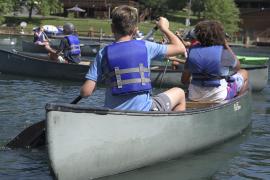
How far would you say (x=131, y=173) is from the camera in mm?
6781

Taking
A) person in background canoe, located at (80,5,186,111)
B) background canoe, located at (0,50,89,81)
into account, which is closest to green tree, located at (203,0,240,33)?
background canoe, located at (0,50,89,81)

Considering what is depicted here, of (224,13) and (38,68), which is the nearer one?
(38,68)

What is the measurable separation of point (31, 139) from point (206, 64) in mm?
2560

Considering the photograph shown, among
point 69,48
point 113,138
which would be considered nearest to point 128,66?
point 113,138

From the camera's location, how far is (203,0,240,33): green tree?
76375mm

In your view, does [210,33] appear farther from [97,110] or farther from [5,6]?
[5,6]

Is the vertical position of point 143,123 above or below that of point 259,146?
above

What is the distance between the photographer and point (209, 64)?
8070mm

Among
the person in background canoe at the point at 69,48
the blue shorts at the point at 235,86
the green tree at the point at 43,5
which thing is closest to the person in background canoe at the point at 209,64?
the blue shorts at the point at 235,86

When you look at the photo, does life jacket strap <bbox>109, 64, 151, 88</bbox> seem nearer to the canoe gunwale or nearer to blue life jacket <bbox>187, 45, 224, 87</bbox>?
the canoe gunwale

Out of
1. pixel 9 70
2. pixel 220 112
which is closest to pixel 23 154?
pixel 220 112

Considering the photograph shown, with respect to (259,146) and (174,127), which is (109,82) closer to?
(174,127)

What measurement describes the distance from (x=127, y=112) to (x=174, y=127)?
1069 mm

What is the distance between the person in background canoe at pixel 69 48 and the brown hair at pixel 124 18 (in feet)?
32.0
